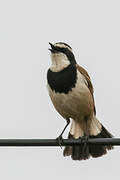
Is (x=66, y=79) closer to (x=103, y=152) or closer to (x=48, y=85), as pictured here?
(x=48, y=85)

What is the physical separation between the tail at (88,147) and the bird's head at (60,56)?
3.49 feet

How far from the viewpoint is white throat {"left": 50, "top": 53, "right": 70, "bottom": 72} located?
9875 millimetres

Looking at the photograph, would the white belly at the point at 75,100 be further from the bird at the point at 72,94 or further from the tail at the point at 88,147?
the tail at the point at 88,147

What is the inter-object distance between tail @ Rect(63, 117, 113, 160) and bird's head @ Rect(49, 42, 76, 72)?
3.49 feet

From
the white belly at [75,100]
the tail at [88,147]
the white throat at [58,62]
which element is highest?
the white throat at [58,62]

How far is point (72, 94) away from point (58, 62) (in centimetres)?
62

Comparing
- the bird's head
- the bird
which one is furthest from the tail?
the bird's head

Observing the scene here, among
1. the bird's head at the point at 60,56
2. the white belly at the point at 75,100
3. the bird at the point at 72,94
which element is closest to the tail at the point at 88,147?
the bird at the point at 72,94

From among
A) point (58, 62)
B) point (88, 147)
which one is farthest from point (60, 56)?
point (88, 147)

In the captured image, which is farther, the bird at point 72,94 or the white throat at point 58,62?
the white throat at point 58,62

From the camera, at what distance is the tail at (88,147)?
9.80 metres

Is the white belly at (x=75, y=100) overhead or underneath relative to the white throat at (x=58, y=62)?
underneath

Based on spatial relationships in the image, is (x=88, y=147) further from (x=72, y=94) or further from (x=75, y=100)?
(x=72, y=94)

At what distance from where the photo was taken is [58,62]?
991 cm
